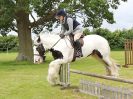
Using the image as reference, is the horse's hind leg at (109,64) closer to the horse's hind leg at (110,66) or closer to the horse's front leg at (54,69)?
the horse's hind leg at (110,66)

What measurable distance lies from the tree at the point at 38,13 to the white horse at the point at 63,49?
12.0 meters

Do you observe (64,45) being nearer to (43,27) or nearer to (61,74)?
(61,74)

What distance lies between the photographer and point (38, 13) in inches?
1164

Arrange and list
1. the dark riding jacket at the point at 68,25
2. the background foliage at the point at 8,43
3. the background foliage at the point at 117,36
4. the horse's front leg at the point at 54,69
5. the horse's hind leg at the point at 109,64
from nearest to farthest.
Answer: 1. the horse's front leg at the point at 54,69
2. the dark riding jacket at the point at 68,25
3. the horse's hind leg at the point at 109,64
4. the background foliage at the point at 117,36
5. the background foliage at the point at 8,43

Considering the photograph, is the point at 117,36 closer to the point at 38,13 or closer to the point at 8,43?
the point at 8,43

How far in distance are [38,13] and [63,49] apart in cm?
1654

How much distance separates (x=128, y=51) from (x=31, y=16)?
31.6 feet

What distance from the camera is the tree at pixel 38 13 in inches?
1051

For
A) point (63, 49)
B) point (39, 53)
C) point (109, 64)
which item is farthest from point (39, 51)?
point (109, 64)

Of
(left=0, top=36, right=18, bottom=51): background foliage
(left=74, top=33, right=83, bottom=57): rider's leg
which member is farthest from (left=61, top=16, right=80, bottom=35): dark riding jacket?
(left=0, top=36, right=18, bottom=51): background foliage

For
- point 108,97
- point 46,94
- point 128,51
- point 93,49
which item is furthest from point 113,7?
point 108,97

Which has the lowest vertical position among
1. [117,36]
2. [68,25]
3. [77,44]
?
[77,44]

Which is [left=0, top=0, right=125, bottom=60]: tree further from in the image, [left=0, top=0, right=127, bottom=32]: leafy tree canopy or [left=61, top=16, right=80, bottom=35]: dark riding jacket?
[left=61, top=16, right=80, bottom=35]: dark riding jacket

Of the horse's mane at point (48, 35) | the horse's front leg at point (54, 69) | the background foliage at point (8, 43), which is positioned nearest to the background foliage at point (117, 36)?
the background foliage at point (8, 43)
